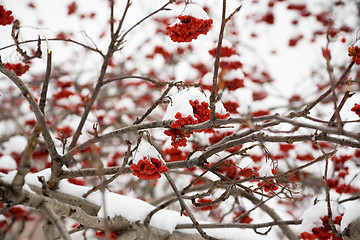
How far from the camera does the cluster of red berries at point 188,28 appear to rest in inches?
71.2

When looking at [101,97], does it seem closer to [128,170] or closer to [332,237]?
[128,170]

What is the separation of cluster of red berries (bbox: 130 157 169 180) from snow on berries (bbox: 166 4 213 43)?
2.82 ft

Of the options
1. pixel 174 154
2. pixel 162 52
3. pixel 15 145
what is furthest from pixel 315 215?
pixel 162 52

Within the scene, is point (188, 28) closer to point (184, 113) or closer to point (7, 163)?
point (184, 113)

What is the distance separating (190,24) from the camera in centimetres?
182

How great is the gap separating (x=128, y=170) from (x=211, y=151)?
0.57m

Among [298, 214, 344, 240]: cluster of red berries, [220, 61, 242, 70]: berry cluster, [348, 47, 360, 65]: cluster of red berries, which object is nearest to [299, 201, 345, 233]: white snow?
[298, 214, 344, 240]: cluster of red berries

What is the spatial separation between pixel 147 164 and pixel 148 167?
2 centimetres

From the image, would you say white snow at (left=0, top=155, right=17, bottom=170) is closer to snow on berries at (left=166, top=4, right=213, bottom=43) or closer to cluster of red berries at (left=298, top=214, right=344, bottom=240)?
snow on berries at (left=166, top=4, right=213, bottom=43)

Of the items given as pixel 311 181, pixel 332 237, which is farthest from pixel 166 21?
pixel 332 237

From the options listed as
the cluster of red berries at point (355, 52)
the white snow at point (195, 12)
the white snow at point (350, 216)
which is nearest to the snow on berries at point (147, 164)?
the white snow at point (195, 12)

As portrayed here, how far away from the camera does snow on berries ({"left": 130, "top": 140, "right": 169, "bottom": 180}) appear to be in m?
1.64

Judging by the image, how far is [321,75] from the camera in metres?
4.83

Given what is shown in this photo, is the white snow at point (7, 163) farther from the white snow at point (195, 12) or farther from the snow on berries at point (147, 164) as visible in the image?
the white snow at point (195, 12)
